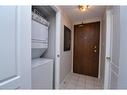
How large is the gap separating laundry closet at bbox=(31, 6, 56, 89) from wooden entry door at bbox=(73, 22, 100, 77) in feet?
6.89

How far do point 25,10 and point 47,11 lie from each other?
4.93 ft

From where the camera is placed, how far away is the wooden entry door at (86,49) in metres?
4.30

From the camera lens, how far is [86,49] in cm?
450

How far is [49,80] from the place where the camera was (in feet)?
7.70

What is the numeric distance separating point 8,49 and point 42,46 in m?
1.43

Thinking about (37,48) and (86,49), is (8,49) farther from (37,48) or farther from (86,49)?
(86,49)

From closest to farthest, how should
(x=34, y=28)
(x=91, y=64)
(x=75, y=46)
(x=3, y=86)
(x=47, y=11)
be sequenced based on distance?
(x=3, y=86)
(x=34, y=28)
(x=47, y=11)
(x=91, y=64)
(x=75, y=46)

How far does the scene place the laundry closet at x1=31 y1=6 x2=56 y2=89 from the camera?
1.85 m

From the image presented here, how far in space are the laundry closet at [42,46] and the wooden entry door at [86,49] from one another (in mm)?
2100

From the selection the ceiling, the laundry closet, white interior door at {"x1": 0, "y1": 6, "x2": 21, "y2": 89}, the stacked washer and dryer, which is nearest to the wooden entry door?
the ceiling

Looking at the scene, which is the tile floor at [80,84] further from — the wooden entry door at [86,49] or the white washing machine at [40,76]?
the white washing machine at [40,76]

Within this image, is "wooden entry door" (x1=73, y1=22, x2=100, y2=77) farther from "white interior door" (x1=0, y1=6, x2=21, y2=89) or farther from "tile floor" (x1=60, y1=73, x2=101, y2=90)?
"white interior door" (x1=0, y1=6, x2=21, y2=89)
